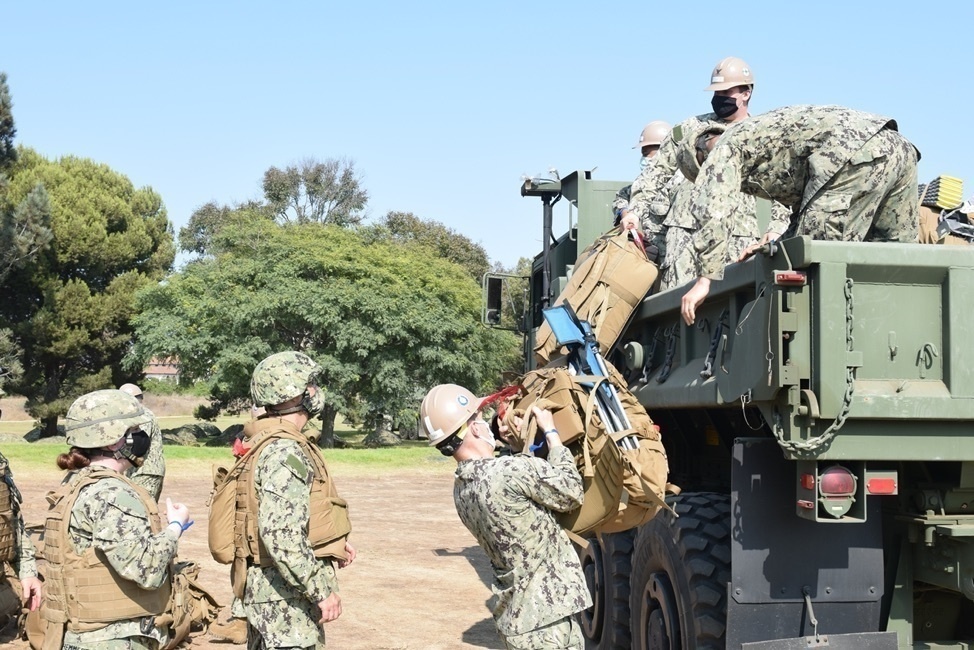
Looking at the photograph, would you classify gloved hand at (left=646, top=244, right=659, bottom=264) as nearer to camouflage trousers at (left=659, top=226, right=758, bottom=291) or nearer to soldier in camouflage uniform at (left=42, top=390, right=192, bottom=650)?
camouflage trousers at (left=659, top=226, right=758, bottom=291)

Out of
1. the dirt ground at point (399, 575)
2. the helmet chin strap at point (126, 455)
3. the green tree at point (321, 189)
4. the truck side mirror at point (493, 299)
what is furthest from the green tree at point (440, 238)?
the helmet chin strap at point (126, 455)

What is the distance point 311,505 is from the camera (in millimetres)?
4508

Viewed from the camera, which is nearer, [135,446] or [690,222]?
[135,446]

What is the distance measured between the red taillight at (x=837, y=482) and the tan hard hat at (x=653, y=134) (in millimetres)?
4068

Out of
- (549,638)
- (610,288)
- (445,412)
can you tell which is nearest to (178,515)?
→ (445,412)

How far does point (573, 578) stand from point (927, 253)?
1.75 meters

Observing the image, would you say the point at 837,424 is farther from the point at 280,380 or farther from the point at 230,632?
the point at 230,632

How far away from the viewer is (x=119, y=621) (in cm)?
414

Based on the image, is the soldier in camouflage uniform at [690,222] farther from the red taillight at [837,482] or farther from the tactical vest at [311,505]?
the tactical vest at [311,505]

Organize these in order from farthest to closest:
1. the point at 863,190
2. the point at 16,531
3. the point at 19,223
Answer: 1. the point at 19,223
2. the point at 16,531
3. the point at 863,190

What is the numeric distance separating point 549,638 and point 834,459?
1.21 metres

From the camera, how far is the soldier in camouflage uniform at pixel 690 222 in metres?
5.28

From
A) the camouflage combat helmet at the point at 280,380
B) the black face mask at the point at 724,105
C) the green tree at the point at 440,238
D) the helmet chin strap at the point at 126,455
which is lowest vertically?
the helmet chin strap at the point at 126,455

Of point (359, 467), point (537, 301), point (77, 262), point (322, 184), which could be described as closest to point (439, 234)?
point (322, 184)
